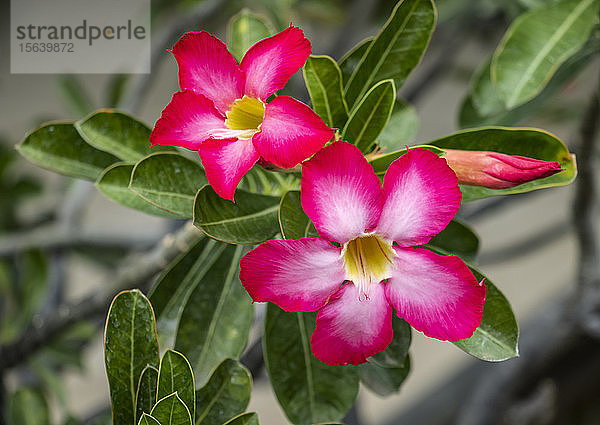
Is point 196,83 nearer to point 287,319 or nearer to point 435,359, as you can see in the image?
point 287,319

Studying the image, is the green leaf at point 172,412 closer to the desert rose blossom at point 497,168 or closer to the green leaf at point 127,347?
the green leaf at point 127,347

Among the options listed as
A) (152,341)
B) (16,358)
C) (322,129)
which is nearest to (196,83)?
(322,129)

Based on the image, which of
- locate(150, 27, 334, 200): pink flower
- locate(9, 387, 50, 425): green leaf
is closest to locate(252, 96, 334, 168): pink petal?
locate(150, 27, 334, 200): pink flower

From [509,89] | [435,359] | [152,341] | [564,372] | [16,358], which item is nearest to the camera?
[152,341]

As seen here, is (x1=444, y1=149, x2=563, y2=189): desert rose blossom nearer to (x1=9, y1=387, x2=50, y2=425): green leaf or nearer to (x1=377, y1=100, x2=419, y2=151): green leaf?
(x1=377, y1=100, x2=419, y2=151): green leaf

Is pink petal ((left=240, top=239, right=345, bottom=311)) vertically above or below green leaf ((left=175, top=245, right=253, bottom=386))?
above

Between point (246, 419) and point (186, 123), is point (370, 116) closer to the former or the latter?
point (186, 123)
